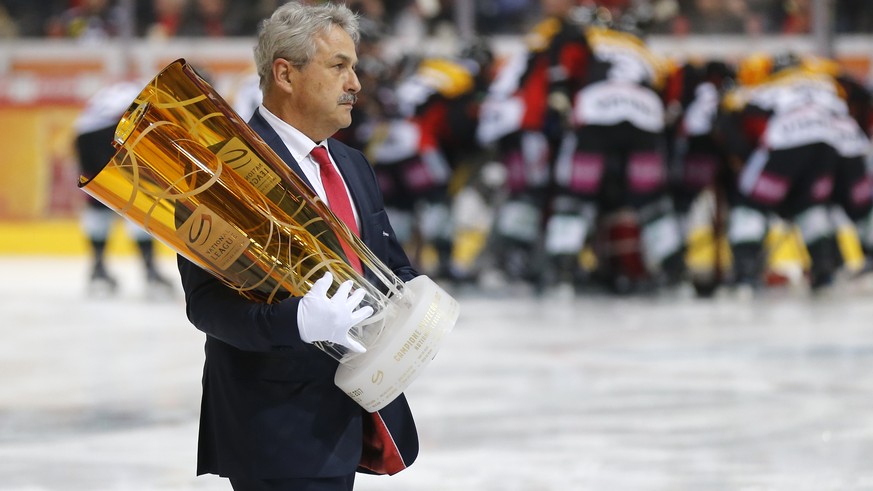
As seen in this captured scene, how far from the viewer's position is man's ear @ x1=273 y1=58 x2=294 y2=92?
2043 millimetres

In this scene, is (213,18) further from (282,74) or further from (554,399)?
(282,74)

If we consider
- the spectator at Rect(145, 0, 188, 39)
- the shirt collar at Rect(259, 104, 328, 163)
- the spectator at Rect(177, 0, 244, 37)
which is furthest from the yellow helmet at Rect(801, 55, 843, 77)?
the shirt collar at Rect(259, 104, 328, 163)

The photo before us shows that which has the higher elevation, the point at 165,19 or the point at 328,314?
the point at 165,19

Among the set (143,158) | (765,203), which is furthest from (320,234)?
(765,203)

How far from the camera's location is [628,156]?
7.56 m

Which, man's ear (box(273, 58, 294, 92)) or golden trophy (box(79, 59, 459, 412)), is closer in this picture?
golden trophy (box(79, 59, 459, 412))

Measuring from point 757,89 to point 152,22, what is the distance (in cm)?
430

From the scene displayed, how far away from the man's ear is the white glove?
33 cm

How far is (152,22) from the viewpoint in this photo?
385 inches

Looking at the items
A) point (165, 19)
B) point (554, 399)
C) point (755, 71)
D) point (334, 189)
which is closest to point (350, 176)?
point (334, 189)

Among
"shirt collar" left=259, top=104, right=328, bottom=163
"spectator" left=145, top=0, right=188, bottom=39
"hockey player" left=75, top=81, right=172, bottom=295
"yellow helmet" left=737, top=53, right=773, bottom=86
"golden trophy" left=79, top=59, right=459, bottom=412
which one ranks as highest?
"spectator" left=145, top=0, right=188, bottom=39

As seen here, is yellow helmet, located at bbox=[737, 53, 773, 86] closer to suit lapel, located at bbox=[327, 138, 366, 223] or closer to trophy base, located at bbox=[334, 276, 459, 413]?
suit lapel, located at bbox=[327, 138, 366, 223]

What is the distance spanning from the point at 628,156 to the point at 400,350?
5.79m

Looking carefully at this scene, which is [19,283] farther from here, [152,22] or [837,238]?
[837,238]
